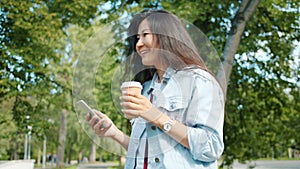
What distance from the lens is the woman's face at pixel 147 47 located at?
1.79 metres

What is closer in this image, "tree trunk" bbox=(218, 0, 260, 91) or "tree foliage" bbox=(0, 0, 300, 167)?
"tree trunk" bbox=(218, 0, 260, 91)

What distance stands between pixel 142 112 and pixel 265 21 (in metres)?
10.1

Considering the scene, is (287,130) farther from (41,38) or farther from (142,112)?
(142,112)

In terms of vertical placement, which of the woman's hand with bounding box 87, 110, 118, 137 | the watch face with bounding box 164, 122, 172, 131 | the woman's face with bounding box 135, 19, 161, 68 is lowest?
the watch face with bounding box 164, 122, 172, 131

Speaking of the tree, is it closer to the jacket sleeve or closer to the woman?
the woman

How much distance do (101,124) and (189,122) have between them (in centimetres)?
40

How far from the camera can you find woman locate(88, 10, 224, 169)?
164 centimetres

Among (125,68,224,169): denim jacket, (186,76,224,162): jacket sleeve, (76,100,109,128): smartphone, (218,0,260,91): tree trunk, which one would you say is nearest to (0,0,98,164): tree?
(218,0,260,91): tree trunk

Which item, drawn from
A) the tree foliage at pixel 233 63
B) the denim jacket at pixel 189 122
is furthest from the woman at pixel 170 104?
the tree foliage at pixel 233 63

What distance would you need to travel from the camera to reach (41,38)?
10.9 meters

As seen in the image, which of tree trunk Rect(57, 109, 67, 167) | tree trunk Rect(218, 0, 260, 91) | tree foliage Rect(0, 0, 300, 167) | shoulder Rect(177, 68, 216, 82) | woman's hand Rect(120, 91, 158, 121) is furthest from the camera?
tree trunk Rect(57, 109, 67, 167)

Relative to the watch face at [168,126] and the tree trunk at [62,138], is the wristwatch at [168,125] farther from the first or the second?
the tree trunk at [62,138]

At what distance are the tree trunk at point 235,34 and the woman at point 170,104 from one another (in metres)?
6.37

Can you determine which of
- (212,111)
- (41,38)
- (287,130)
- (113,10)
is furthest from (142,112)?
(287,130)
